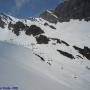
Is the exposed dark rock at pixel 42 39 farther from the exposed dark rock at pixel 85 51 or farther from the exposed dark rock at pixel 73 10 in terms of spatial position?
the exposed dark rock at pixel 73 10

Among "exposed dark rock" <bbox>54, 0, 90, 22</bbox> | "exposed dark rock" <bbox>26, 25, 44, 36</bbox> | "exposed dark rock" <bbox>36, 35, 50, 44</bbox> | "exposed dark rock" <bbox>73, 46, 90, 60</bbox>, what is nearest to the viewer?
"exposed dark rock" <bbox>73, 46, 90, 60</bbox>

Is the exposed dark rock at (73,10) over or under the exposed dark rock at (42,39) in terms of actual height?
over

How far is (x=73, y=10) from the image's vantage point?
135m

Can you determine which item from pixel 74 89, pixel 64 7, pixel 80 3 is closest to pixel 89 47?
pixel 74 89

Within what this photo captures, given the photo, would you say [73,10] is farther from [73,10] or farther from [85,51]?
[85,51]

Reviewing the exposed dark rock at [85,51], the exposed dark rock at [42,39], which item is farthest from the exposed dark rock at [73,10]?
the exposed dark rock at [42,39]

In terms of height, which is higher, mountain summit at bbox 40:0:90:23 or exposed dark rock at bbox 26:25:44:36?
mountain summit at bbox 40:0:90:23

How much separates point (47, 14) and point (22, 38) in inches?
3395

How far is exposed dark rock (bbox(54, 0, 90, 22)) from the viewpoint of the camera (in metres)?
121

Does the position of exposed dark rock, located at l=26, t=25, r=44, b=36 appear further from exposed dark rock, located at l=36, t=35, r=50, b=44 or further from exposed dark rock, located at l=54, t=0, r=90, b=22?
exposed dark rock, located at l=54, t=0, r=90, b=22

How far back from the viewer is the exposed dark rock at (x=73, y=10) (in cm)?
12095

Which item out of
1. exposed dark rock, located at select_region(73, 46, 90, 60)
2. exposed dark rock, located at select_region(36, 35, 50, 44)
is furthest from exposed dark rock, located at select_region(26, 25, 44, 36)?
exposed dark rock, located at select_region(73, 46, 90, 60)

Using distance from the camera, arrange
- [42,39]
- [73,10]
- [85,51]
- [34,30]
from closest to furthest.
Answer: [85,51] < [42,39] < [34,30] < [73,10]

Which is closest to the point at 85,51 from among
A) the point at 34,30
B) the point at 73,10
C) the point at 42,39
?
the point at 42,39
